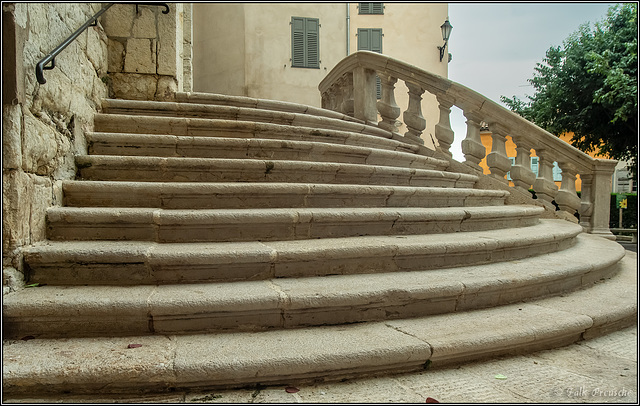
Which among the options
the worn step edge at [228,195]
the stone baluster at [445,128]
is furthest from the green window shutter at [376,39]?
the worn step edge at [228,195]

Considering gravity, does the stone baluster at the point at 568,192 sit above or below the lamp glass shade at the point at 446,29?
below

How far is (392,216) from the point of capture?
298 centimetres

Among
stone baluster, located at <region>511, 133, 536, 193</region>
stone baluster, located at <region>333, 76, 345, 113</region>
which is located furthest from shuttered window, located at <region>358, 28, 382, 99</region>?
stone baluster, located at <region>511, 133, 536, 193</region>

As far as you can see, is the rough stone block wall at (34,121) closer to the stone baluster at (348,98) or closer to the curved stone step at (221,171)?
the curved stone step at (221,171)

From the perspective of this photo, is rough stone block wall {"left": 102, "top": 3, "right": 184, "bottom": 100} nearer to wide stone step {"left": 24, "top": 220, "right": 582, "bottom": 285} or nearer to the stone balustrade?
wide stone step {"left": 24, "top": 220, "right": 582, "bottom": 285}

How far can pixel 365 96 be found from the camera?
5836 millimetres

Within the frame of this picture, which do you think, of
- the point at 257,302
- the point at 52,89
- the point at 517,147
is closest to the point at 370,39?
the point at 517,147

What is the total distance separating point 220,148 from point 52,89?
4.21 ft

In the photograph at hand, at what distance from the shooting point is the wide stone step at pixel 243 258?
2143 millimetres

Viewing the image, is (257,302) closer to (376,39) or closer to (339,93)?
(339,93)

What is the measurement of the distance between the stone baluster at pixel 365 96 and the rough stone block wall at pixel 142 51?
2.54 m

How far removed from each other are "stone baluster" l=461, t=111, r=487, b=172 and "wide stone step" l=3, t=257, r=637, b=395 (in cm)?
287

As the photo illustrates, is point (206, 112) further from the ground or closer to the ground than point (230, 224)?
further from the ground

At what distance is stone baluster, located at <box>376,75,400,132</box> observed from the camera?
18.0 ft
